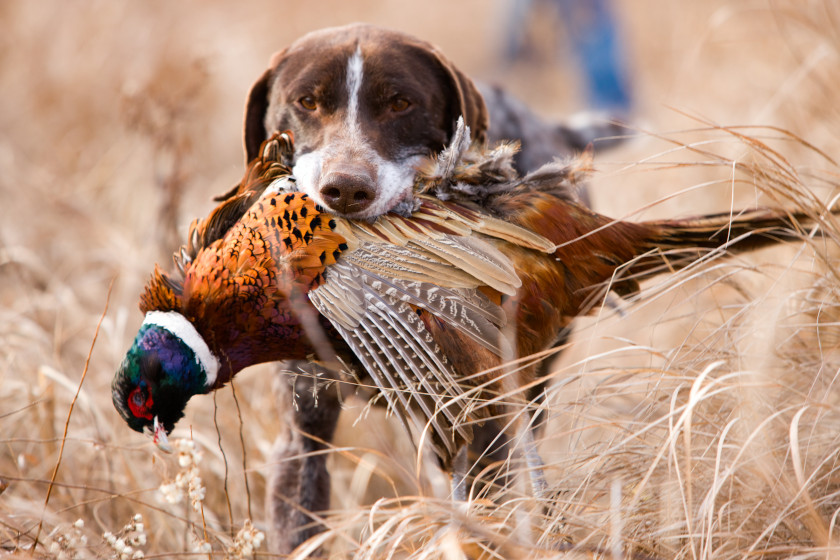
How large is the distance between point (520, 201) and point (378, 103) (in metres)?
0.57

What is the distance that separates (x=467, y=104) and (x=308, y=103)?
0.51m

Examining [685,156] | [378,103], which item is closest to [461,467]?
[378,103]

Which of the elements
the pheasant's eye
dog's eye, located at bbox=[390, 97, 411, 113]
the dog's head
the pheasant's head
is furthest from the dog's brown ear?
the pheasant's eye

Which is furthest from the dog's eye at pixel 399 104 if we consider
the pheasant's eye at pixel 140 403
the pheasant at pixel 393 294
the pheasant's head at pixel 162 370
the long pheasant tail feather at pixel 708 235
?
the pheasant's eye at pixel 140 403

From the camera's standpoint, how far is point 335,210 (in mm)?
2092

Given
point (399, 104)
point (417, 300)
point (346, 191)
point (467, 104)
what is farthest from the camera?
point (467, 104)

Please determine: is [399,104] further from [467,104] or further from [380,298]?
[380,298]

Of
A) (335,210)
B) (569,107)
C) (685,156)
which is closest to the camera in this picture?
(335,210)

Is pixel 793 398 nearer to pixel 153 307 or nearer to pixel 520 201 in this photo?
pixel 520 201

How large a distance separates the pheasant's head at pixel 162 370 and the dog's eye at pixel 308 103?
0.80 meters

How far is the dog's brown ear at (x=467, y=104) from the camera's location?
8.46ft

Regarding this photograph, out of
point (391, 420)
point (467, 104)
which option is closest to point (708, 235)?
point (467, 104)

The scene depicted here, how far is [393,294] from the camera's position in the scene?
197 centimetres

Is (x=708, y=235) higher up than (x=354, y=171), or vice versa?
(x=354, y=171)
